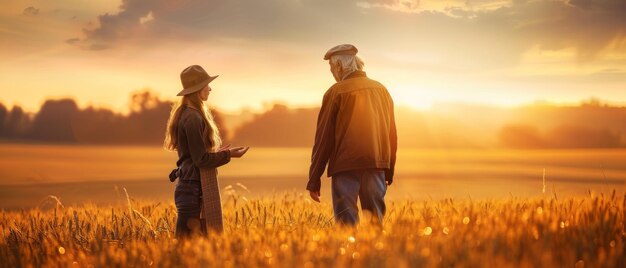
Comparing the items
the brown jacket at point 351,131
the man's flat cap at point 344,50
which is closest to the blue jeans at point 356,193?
the brown jacket at point 351,131

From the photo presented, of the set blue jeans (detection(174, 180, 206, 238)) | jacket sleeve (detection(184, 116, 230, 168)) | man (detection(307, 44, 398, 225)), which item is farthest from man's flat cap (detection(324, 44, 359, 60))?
blue jeans (detection(174, 180, 206, 238))

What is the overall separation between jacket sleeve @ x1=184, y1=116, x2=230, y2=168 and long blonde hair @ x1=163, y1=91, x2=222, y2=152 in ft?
0.45

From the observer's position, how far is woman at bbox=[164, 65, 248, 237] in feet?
23.6

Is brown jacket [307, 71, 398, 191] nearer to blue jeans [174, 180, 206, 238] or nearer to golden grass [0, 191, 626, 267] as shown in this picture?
golden grass [0, 191, 626, 267]

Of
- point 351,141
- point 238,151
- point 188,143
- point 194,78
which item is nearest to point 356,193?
point 351,141

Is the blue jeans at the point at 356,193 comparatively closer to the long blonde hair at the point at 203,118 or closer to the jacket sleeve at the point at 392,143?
the jacket sleeve at the point at 392,143

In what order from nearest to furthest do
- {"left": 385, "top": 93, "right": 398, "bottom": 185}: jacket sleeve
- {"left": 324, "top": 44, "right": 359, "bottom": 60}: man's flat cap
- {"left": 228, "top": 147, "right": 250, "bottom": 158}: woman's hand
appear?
{"left": 228, "top": 147, "right": 250, "bottom": 158}: woman's hand → {"left": 324, "top": 44, "right": 359, "bottom": 60}: man's flat cap → {"left": 385, "top": 93, "right": 398, "bottom": 185}: jacket sleeve

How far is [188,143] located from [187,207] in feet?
2.41

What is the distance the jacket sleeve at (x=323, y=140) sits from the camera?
314 inches

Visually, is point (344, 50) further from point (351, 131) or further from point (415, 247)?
point (415, 247)

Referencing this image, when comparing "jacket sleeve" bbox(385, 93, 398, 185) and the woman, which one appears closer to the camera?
the woman

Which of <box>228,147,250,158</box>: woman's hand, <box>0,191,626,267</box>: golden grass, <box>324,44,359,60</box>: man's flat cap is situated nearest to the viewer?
<box>0,191,626,267</box>: golden grass

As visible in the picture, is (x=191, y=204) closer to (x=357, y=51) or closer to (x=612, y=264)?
(x=357, y=51)

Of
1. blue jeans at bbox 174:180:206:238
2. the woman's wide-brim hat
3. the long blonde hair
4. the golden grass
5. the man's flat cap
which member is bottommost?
the golden grass
